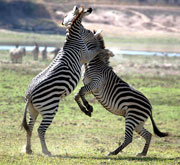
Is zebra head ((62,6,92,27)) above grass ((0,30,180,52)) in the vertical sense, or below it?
above

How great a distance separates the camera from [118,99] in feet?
29.6

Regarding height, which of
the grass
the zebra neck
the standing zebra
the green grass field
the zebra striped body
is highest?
the zebra neck

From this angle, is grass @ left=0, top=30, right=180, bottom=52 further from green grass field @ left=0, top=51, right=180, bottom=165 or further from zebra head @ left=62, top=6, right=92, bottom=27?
zebra head @ left=62, top=6, right=92, bottom=27

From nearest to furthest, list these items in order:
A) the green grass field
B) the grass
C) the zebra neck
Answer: the green grass field
the zebra neck
the grass

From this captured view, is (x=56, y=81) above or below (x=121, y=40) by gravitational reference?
above

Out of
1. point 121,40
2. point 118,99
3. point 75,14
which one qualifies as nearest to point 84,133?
point 118,99

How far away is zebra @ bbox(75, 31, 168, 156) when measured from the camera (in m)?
8.80

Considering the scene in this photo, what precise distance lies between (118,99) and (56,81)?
4.82 feet

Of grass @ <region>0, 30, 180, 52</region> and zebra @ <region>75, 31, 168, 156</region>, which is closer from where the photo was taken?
zebra @ <region>75, 31, 168, 156</region>

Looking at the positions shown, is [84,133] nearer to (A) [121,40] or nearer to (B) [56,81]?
(B) [56,81]

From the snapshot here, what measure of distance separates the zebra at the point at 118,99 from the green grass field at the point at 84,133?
1.75 ft

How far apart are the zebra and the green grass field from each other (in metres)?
0.53

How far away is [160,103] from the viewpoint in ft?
56.4

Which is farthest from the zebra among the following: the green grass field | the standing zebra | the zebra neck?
the zebra neck
